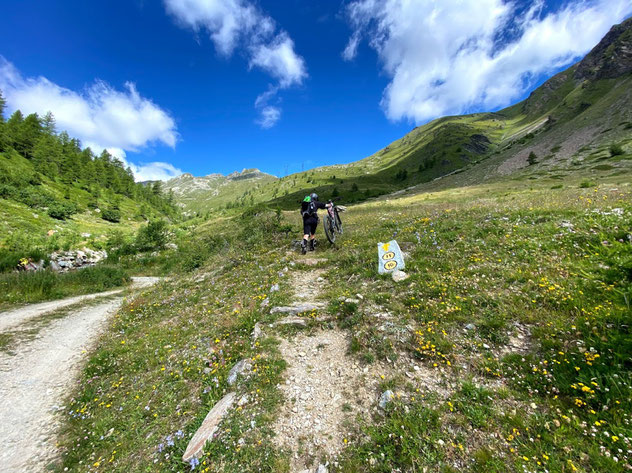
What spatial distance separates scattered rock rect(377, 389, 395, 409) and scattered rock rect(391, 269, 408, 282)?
4730mm

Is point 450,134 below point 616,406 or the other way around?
the other way around

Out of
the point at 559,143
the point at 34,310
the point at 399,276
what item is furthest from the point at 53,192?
the point at 559,143

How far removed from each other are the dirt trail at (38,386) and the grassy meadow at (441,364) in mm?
464

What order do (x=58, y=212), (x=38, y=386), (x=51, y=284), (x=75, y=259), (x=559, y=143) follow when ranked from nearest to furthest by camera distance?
(x=38, y=386) < (x=51, y=284) < (x=75, y=259) < (x=58, y=212) < (x=559, y=143)

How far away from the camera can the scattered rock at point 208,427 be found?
4.75m

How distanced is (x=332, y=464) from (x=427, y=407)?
2.01 metres

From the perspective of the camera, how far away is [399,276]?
934 centimetres

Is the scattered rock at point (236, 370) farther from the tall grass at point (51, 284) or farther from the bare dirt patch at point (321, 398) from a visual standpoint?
the tall grass at point (51, 284)

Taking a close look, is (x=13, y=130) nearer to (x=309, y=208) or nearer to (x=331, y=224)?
(x=309, y=208)

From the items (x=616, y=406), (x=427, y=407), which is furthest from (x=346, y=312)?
(x=616, y=406)

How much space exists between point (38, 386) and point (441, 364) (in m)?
13.0

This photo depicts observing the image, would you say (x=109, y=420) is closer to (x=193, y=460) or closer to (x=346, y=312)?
(x=193, y=460)

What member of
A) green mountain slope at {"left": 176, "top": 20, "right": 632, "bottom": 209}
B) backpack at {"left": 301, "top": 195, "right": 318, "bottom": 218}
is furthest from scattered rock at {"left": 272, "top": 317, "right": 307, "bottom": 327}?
green mountain slope at {"left": 176, "top": 20, "right": 632, "bottom": 209}

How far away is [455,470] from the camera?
3.56 meters
